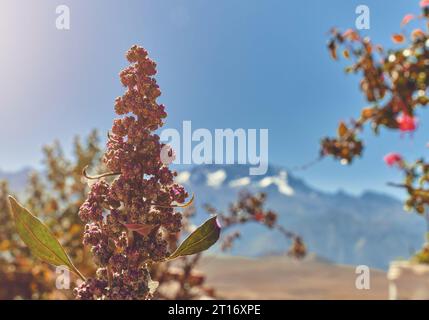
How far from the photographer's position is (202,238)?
3.87ft

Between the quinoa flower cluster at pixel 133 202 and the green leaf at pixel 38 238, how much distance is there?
70 millimetres

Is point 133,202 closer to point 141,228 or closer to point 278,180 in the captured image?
point 141,228

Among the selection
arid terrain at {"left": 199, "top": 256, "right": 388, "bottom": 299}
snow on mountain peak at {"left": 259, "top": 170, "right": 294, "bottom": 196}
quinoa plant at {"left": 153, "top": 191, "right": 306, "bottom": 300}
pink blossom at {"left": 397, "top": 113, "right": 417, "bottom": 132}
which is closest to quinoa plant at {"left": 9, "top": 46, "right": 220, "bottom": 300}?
pink blossom at {"left": 397, "top": 113, "right": 417, "bottom": 132}

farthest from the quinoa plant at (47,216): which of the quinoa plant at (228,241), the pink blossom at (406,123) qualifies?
the pink blossom at (406,123)

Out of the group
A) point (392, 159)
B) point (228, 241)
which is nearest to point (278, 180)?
point (228, 241)

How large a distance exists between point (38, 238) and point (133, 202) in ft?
0.79

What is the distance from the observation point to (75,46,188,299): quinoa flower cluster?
119cm

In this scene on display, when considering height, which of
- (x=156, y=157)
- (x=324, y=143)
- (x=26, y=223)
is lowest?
(x=26, y=223)

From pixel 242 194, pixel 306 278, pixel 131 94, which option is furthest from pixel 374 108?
pixel 306 278

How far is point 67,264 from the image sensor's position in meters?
1.21

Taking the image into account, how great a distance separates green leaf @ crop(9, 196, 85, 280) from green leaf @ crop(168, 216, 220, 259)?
0.82ft

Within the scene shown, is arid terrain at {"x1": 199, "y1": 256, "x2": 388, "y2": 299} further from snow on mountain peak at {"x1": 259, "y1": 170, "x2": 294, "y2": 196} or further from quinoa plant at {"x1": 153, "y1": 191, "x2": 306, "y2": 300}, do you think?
snow on mountain peak at {"x1": 259, "y1": 170, "x2": 294, "y2": 196}
